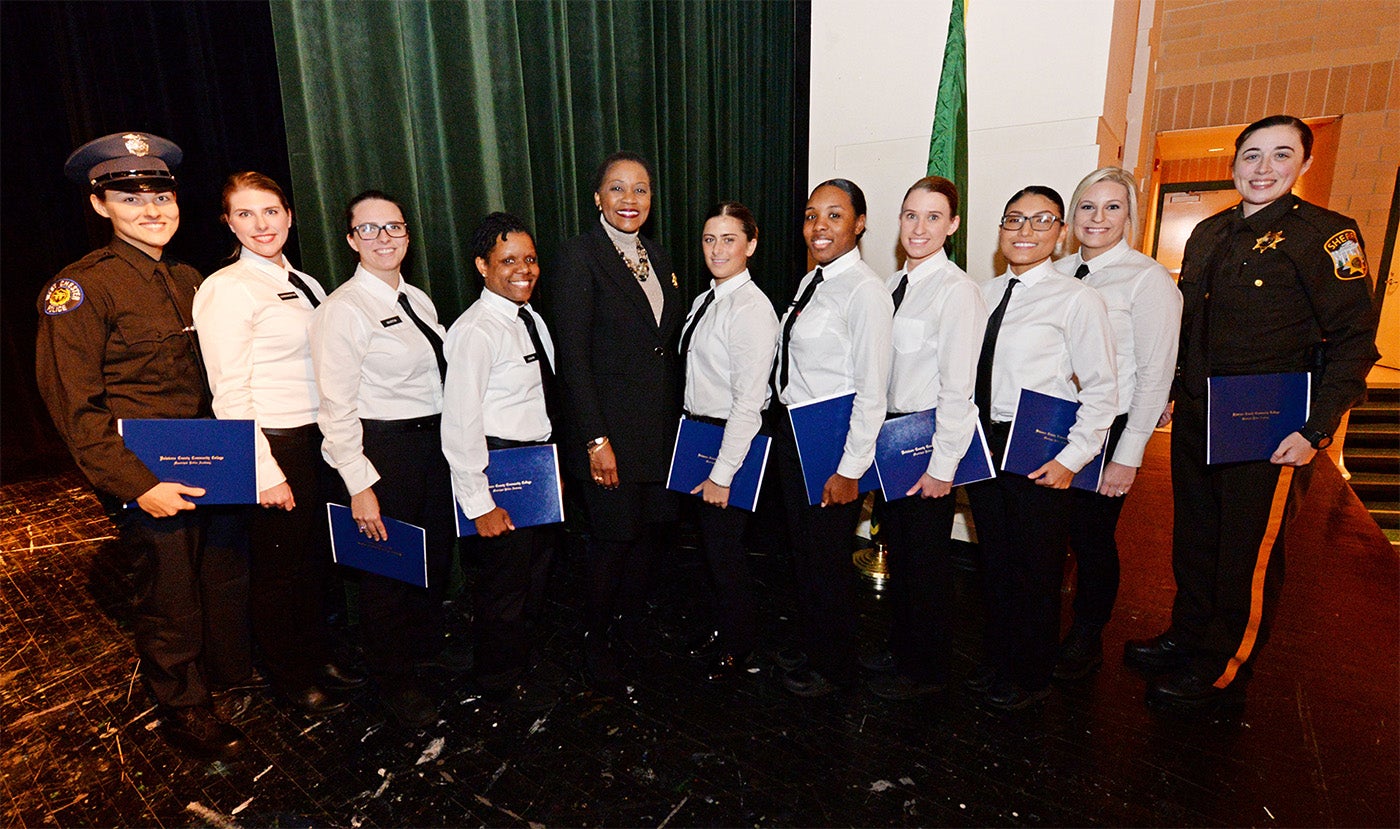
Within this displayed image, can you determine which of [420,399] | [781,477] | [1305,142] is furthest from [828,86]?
[420,399]

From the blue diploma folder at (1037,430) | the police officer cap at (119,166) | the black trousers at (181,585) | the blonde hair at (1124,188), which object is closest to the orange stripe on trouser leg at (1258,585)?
the blue diploma folder at (1037,430)

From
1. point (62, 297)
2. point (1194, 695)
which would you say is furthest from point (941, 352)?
point (62, 297)

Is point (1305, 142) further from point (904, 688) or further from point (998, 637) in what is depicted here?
point (904, 688)

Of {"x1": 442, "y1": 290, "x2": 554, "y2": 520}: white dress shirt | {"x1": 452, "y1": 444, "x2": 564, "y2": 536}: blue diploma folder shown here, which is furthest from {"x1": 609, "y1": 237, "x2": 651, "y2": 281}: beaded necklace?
{"x1": 452, "y1": 444, "x2": 564, "y2": 536}: blue diploma folder

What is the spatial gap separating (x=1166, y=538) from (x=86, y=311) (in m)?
4.62

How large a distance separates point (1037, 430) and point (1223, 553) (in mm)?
824

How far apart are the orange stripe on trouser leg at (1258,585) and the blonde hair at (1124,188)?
2.82ft

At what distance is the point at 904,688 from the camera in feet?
6.73

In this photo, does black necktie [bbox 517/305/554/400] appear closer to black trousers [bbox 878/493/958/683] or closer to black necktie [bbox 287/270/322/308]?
black necktie [bbox 287/270/322/308]

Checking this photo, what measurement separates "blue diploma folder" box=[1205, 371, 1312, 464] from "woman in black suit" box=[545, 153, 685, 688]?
1620mm

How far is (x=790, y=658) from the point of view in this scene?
7.34 ft

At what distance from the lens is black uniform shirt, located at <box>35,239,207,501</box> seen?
163 centimetres

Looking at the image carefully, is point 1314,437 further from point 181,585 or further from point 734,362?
point 181,585

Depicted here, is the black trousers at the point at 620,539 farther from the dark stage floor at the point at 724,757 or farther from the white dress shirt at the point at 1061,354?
the white dress shirt at the point at 1061,354
